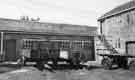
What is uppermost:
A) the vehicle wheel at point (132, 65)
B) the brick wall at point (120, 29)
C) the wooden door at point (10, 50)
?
the brick wall at point (120, 29)

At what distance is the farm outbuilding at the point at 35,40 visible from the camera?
50.6 ft

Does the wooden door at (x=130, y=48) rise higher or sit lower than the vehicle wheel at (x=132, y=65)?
higher

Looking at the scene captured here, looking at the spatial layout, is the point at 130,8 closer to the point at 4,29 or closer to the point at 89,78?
the point at 89,78

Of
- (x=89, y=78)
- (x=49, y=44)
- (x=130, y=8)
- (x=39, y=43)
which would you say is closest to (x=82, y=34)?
(x=49, y=44)

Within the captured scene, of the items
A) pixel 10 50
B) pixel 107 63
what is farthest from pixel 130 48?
pixel 10 50

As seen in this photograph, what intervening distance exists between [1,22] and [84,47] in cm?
1127

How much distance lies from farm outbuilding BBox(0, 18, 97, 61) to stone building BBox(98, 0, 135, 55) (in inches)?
123

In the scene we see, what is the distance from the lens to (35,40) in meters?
16.4

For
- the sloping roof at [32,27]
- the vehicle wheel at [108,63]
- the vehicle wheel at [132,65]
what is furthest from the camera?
the sloping roof at [32,27]

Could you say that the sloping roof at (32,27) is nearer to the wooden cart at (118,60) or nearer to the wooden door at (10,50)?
the wooden door at (10,50)

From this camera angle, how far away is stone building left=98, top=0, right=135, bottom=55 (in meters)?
13.2

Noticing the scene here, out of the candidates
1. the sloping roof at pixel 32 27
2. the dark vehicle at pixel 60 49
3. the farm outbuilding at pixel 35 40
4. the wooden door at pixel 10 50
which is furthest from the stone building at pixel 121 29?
the wooden door at pixel 10 50

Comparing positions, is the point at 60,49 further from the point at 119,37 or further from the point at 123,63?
the point at 123,63

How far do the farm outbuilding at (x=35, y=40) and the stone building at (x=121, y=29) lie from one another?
3.12 metres
